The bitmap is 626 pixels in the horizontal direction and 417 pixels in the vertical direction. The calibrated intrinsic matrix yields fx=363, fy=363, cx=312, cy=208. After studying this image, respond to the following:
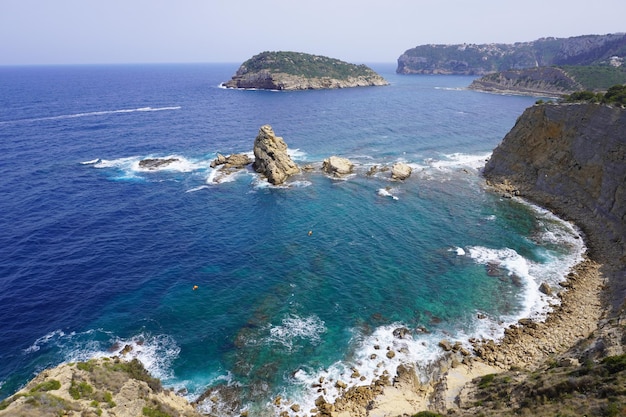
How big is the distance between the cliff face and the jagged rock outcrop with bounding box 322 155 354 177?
35.4 m

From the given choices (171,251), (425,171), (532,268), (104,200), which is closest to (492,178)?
(425,171)

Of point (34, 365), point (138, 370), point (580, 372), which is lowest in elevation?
point (34, 365)

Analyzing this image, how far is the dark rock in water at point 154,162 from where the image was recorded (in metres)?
101

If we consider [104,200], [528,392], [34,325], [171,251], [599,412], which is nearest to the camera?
[599,412]

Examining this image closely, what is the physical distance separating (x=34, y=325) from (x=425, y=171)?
3419 inches

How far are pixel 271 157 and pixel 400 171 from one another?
33381mm

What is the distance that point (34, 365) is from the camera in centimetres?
4097

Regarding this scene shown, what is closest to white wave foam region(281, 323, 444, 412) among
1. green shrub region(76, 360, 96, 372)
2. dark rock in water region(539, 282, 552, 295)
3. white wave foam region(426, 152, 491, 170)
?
green shrub region(76, 360, 96, 372)

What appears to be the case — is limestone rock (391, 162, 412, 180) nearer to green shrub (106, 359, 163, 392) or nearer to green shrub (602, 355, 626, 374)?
green shrub (602, 355, 626, 374)

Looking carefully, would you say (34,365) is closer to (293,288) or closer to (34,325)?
(34,325)

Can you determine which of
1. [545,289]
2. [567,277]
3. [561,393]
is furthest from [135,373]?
[567,277]

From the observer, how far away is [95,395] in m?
29.1

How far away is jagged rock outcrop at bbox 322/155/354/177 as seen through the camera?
95.6 metres

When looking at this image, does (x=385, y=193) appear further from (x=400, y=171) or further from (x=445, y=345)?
(x=445, y=345)
